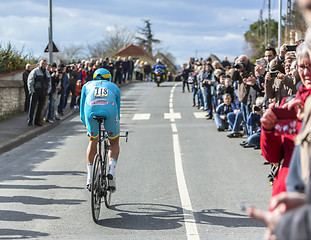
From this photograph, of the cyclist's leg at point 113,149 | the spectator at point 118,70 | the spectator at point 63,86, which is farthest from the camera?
the spectator at point 118,70

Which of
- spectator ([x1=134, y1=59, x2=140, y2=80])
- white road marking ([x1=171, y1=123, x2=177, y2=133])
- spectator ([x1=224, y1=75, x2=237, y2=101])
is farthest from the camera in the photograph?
spectator ([x1=134, y1=59, x2=140, y2=80])

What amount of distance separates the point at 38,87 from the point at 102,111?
11.8 meters

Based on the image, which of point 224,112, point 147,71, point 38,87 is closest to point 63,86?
point 38,87

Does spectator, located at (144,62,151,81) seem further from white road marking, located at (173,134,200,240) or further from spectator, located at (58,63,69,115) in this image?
white road marking, located at (173,134,200,240)

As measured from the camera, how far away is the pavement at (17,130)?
15.8 metres

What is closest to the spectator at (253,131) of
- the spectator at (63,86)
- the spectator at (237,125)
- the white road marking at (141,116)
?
the spectator at (237,125)

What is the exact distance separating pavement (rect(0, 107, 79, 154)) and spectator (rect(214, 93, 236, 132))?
5607 mm

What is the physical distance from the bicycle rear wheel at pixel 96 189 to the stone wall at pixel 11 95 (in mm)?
14654

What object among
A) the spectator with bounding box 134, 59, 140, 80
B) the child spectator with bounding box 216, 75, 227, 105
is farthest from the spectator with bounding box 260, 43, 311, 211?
the spectator with bounding box 134, 59, 140, 80

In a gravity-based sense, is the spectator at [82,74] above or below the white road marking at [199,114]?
above

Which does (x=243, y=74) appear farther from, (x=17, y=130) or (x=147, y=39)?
(x=147, y=39)

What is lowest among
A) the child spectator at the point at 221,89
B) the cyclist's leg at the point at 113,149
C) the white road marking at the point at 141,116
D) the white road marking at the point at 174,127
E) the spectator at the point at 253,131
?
the white road marking at the point at 174,127

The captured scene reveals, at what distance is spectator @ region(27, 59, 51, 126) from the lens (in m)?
19.1

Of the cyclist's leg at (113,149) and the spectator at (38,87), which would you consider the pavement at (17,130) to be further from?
the cyclist's leg at (113,149)
